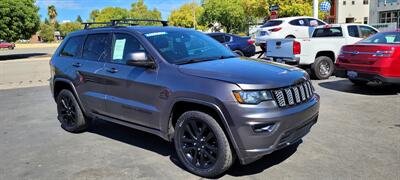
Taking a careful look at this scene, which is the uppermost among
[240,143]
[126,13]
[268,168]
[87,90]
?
[126,13]

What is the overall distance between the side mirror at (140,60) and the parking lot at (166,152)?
1232mm

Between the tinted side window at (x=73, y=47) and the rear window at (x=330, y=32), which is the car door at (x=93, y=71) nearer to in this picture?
the tinted side window at (x=73, y=47)

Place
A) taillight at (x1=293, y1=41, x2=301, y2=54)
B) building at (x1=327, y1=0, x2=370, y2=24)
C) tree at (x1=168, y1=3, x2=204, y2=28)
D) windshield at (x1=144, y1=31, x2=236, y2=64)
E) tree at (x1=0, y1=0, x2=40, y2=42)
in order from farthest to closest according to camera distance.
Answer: tree at (x1=168, y1=3, x2=204, y2=28) → building at (x1=327, y1=0, x2=370, y2=24) → tree at (x1=0, y1=0, x2=40, y2=42) → taillight at (x1=293, y1=41, x2=301, y2=54) → windshield at (x1=144, y1=31, x2=236, y2=64)

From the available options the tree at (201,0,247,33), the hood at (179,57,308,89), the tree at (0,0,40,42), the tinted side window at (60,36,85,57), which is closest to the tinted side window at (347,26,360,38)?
the hood at (179,57,308,89)

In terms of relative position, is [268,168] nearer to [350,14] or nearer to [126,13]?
[350,14]

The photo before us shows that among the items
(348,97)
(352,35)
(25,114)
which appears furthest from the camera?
(352,35)

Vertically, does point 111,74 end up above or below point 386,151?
above

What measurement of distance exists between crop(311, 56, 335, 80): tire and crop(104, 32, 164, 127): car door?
7762 mm

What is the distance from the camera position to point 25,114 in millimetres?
8234

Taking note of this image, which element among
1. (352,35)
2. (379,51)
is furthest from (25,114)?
(352,35)

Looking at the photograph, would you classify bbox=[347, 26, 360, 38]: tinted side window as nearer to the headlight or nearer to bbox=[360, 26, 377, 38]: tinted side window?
bbox=[360, 26, 377, 38]: tinted side window

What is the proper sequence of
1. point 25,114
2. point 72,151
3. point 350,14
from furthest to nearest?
point 350,14 < point 25,114 < point 72,151

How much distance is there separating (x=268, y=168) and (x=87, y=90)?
9.56ft

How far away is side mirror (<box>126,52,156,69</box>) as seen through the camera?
15.1 ft
